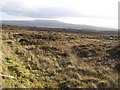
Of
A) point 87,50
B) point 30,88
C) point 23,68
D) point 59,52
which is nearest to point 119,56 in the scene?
point 87,50

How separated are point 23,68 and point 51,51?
691 cm

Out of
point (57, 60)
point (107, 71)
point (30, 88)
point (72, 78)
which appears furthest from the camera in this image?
point (57, 60)

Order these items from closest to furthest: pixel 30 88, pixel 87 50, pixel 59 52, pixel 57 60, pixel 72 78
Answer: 1. pixel 30 88
2. pixel 72 78
3. pixel 57 60
4. pixel 59 52
5. pixel 87 50

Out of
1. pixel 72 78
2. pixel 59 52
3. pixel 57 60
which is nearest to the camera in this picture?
pixel 72 78

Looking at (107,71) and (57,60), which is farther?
(57,60)

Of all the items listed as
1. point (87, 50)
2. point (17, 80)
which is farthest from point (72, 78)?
point (87, 50)

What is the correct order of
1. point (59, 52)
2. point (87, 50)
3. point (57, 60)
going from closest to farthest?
1. point (57, 60)
2. point (59, 52)
3. point (87, 50)

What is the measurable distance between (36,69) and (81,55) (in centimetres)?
675

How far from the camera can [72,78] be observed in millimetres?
17875

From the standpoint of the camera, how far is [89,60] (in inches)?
890

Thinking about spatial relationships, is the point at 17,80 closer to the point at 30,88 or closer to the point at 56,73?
the point at 30,88

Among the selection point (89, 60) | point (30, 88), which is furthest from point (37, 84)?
point (89, 60)

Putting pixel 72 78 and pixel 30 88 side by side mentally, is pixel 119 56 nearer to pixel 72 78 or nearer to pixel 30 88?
pixel 72 78

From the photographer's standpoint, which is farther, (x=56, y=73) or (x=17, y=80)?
(x=56, y=73)
